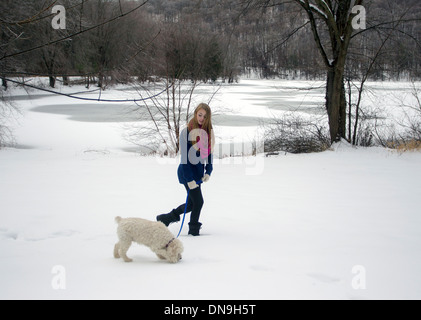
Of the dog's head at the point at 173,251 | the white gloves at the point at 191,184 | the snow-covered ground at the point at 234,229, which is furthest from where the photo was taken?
the white gloves at the point at 191,184

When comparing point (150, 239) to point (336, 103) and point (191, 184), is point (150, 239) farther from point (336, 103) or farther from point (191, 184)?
point (336, 103)

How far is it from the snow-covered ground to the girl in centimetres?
42

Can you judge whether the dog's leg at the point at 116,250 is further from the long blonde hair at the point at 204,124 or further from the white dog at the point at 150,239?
the long blonde hair at the point at 204,124

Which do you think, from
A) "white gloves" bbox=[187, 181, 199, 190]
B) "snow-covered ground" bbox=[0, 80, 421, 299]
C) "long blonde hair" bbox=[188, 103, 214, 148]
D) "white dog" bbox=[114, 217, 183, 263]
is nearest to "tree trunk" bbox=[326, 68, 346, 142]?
"snow-covered ground" bbox=[0, 80, 421, 299]

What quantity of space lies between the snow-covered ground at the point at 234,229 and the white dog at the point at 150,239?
0.12m

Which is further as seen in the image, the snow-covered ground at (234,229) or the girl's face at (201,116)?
the girl's face at (201,116)

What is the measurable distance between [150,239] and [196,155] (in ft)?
4.37

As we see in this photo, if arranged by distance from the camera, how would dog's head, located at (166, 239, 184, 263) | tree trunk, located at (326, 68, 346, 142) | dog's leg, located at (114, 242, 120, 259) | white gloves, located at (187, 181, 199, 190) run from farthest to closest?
1. tree trunk, located at (326, 68, 346, 142)
2. white gloves, located at (187, 181, 199, 190)
3. dog's leg, located at (114, 242, 120, 259)
4. dog's head, located at (166, 239, 184, 263)

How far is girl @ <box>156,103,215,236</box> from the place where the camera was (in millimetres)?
4289

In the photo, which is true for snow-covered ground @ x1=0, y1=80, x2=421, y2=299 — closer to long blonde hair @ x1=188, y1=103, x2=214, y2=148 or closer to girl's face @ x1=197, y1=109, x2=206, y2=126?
long blonde hair @ x1=188, y1=103, x2=214, y2=148

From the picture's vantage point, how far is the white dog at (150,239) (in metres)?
3.38

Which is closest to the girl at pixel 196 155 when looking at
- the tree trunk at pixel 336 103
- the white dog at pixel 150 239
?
the white dog at pixel 150 239

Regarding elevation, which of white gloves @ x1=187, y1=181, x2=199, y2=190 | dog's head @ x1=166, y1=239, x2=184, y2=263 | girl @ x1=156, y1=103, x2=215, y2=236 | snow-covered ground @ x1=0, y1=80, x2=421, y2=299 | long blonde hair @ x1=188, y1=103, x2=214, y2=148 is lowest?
snow-covered ground @ x1=0, y1=80, x2=421, y2=299

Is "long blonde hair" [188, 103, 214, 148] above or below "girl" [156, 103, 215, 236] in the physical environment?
above
